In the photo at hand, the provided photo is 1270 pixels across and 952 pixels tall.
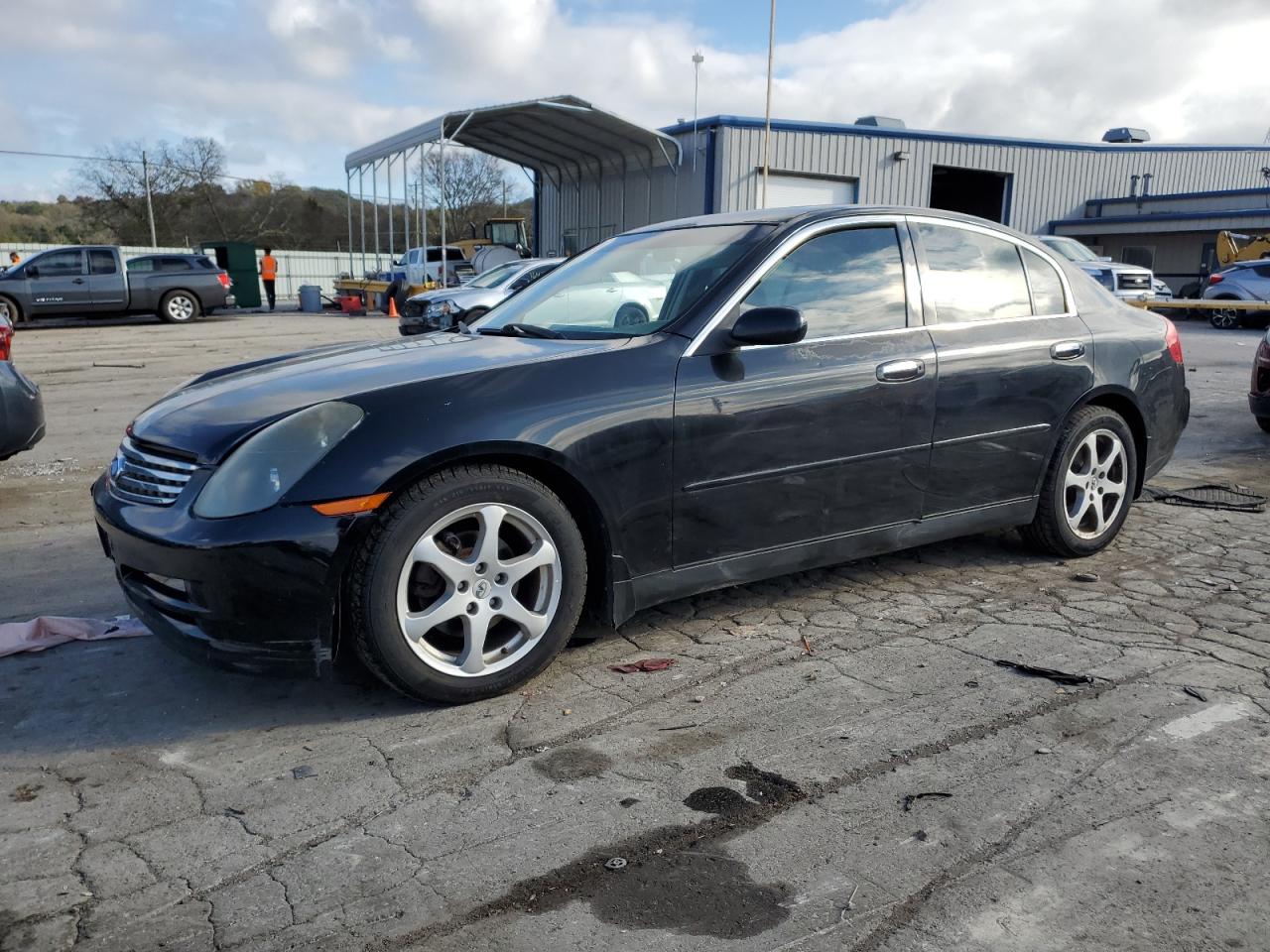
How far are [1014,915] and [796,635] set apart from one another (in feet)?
5.78

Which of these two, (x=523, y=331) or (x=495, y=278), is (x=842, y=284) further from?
(x=495, y=278)

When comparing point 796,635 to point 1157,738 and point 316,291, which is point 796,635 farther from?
point 316,291

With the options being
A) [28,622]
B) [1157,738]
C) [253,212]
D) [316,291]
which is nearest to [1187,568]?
[1157,738]

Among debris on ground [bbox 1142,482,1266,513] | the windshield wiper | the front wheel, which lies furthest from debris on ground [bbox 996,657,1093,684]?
the front wheel

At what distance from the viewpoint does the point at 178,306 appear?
23.7 m

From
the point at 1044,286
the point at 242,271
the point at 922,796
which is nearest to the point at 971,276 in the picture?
the point at 1044,286

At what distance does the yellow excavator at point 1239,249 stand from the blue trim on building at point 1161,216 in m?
1.33

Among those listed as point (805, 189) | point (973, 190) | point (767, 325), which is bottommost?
point (767, 325)

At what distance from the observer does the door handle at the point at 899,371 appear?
4070 mm

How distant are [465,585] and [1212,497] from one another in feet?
16.7

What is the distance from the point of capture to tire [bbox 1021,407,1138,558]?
15.7 feet

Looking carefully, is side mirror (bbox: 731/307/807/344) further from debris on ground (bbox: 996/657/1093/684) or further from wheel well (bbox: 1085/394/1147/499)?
wheel well (bbox: 1085/394/1147/499)

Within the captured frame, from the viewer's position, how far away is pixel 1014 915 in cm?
229

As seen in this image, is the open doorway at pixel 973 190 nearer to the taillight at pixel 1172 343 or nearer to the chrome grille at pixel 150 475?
the taillight at pixel 1172 343
